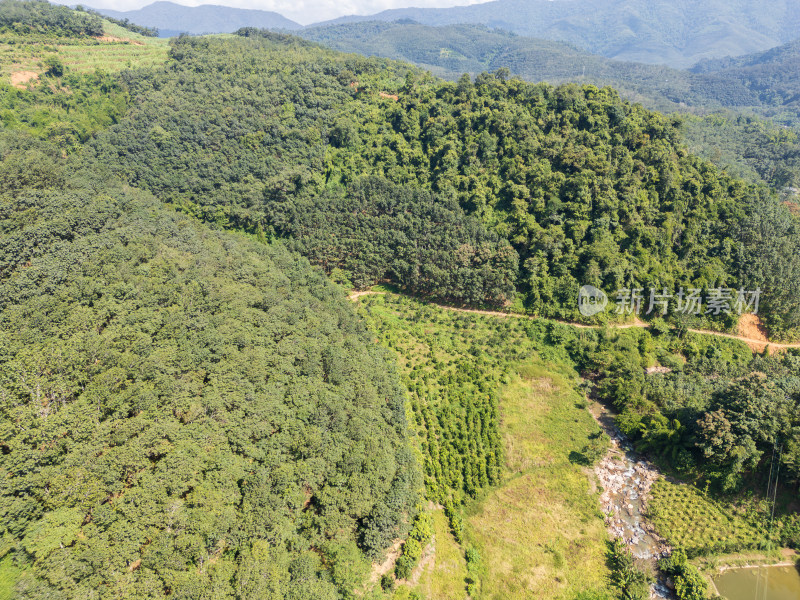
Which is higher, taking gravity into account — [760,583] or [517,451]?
[517,451]

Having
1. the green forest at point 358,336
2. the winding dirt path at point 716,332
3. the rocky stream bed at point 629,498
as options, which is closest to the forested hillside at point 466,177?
the green forest at point 358,336

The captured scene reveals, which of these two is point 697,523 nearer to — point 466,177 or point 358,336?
point 358,336

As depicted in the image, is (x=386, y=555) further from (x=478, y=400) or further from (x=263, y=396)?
(x=478, y=400)

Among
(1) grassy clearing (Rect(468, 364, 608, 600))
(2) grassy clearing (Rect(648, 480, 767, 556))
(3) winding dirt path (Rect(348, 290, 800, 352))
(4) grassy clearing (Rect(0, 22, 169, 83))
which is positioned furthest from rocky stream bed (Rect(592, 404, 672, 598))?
(4) grassy clearing (Rect(0, 22, 169, 83))

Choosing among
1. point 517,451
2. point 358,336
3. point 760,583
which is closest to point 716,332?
point 760,583

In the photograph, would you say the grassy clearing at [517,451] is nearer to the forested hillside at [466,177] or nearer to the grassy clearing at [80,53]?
the forested hillside at [466,177]
